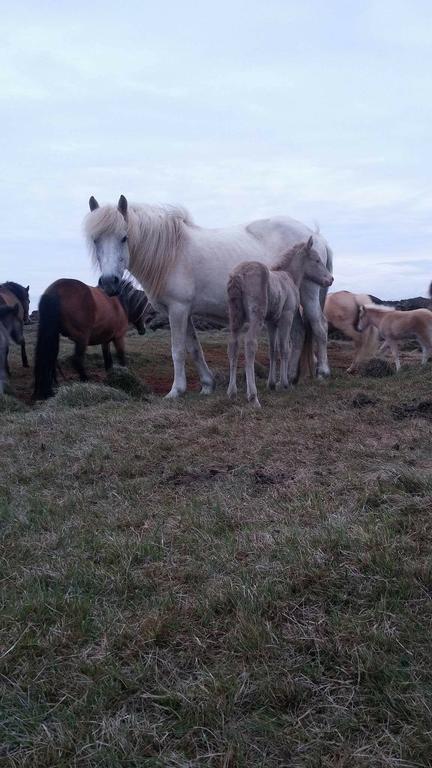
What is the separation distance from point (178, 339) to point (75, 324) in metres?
1.67

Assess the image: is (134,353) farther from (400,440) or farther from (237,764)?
(237,764)

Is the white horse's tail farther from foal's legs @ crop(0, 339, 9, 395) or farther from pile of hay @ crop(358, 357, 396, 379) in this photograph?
foal's legs @ crop(0, 339, 9, 395)

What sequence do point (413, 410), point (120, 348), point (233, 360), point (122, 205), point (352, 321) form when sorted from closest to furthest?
point (413, 410)
point (233, 360)
point (122, 205)
point (120, 348)
point (352, 321)

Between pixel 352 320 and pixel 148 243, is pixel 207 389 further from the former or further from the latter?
pixel 352 320

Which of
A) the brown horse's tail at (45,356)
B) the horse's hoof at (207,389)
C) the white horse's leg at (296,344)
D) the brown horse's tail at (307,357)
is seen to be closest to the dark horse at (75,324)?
the brown horse's tail at (45,356)

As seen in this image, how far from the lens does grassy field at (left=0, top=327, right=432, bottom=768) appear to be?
2.17 m

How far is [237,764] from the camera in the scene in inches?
80.4

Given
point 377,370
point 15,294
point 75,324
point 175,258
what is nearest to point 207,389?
point 175,258

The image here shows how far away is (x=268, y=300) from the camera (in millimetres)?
8062

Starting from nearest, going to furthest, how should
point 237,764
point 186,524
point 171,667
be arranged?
point 237,764
point 171,667
point 186,524

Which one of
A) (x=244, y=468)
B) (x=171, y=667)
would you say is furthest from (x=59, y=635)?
(x=244, y=468)

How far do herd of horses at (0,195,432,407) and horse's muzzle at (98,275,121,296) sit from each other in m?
0.01

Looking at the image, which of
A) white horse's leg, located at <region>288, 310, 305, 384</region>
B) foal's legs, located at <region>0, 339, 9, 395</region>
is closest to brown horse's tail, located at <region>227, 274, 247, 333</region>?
white horse's leg, located at <region>288, 310, 305, 384</region>

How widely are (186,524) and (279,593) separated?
0.94 meters
